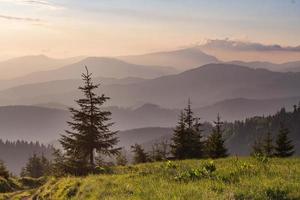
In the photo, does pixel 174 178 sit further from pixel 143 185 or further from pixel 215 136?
pixel 215 136

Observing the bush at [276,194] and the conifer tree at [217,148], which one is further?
the conifer tree at [217,148]

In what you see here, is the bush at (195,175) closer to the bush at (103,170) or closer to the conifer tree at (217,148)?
the bush at (103,170)

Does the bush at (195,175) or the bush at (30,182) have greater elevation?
the bush at (195,175)

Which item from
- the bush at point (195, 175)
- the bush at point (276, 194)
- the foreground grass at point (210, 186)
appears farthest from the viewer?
the bush at point (195, 175)

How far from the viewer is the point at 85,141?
139 feet

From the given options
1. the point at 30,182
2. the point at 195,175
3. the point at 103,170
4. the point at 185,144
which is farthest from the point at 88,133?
the point at 195,175

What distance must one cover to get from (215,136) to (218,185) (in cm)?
5094

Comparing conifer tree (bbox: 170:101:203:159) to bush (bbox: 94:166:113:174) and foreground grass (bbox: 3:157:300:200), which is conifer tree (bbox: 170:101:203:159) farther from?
foreground grass (bbox: 3:157:300:200)

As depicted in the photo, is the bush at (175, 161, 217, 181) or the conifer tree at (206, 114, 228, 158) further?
the conifer tree at (206, 114, 228, 158)

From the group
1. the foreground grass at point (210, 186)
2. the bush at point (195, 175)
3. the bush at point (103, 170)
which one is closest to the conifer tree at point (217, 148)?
the bush at point (103, 170)

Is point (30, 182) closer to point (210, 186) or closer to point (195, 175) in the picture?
point (195, 175)

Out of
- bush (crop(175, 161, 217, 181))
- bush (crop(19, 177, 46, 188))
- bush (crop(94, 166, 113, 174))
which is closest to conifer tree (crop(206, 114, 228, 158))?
bush (crop(19, 177, 46, 188))

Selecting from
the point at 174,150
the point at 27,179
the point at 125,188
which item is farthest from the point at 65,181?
the point at 174,150

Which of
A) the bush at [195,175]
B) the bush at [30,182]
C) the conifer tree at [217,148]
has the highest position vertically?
the conifer tree at [217,148]
